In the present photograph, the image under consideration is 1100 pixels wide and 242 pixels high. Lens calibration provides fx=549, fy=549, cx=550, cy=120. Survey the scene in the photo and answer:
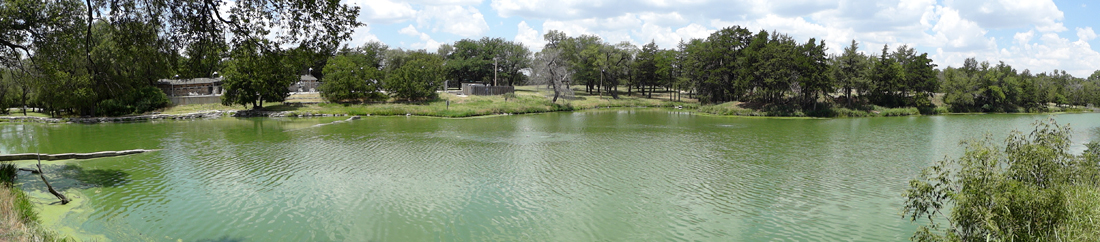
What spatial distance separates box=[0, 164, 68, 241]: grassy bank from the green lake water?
58 centimetres

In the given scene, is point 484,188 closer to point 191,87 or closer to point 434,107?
point 434,107

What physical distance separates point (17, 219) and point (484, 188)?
9.73 metres

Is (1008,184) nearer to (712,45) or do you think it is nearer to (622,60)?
(712,45)

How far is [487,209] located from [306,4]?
6029mm

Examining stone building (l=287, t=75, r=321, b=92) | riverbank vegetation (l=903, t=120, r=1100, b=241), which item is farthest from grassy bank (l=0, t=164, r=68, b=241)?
stone building (l=287, t=75, r=321, b=92)

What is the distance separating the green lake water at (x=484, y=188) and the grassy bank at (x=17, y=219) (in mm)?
579

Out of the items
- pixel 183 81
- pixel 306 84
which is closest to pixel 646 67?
pixel 306 84

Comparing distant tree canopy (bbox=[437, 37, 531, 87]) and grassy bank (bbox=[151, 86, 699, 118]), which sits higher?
distant tree canopy (bbox=[437, 37, 531, 87])

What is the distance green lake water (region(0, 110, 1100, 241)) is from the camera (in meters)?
11.5

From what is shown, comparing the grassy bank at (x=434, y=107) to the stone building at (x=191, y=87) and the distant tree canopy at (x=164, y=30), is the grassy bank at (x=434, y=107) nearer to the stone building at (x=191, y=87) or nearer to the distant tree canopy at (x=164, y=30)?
the stone building at (x=191, y=87)

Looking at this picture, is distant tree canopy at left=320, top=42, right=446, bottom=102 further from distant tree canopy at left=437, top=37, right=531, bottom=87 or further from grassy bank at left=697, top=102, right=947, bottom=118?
grassy bank at left=697, top=102, right=947, bottom=118

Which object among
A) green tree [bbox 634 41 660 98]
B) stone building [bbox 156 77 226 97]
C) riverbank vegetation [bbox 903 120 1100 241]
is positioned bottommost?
riverbank vegetation [bbox 903 120 1100 241]

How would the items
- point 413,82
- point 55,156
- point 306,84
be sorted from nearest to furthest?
point 55,156, point 413,82, point 306,84

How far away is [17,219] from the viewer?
10.3m
